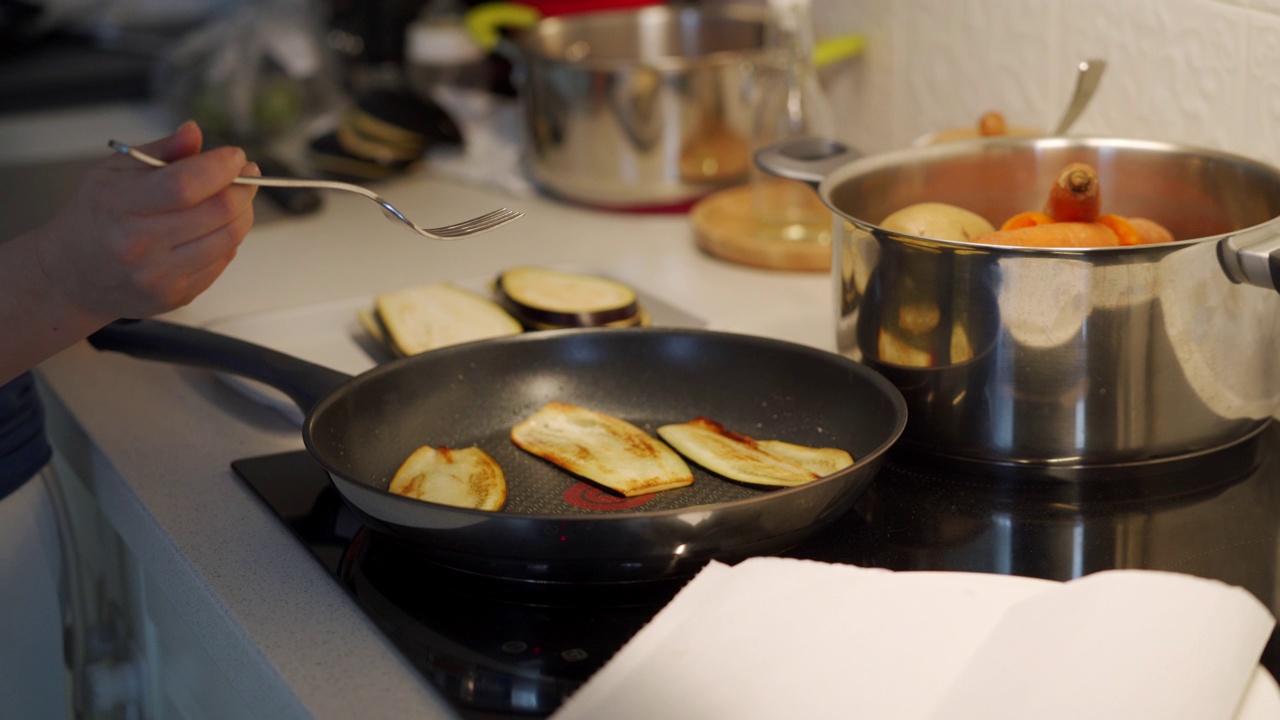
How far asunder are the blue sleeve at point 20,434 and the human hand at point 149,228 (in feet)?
0.75

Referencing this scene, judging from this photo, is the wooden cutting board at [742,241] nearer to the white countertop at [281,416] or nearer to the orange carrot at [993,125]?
the white countertop at [281,416]

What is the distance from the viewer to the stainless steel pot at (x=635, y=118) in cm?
128

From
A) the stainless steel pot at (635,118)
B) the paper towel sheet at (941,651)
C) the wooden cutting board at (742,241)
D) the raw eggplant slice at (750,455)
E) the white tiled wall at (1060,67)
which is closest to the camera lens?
the paper towel sheet at (941,651)

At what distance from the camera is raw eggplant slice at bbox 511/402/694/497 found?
28.7 inches

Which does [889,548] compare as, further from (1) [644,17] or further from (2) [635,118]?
(1) [644,17]

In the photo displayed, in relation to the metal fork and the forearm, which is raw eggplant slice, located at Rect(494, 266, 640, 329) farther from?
the forearm

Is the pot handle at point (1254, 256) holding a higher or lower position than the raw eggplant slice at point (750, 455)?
higher

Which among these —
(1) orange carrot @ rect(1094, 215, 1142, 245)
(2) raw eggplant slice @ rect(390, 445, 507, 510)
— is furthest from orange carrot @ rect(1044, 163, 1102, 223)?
(2) raw eggplant slice @ rect(390, 445, 507, 510)

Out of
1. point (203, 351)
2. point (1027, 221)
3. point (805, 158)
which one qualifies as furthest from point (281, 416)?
point (1027, 221)

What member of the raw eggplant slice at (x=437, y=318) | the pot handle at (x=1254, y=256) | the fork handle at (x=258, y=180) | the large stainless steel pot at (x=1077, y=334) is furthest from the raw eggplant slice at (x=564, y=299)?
the pot handle at (x=1254, y=256)

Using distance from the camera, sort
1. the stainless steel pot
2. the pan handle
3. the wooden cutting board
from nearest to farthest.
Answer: the pan handle < the wooden cutting board < the stainless steel pot

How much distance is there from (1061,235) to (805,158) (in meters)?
0.22

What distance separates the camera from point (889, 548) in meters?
0.66

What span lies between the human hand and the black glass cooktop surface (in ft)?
0.50
